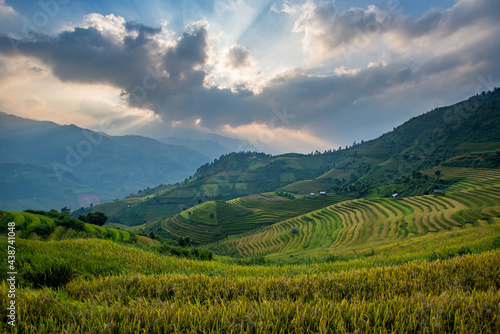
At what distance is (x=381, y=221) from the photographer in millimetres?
48688

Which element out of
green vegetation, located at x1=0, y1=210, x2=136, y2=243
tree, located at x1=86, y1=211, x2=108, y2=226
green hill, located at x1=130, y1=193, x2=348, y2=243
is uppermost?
green vegetation, located at x1=0, y1=210, x2=136, y2=243

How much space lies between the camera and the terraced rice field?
35625mm

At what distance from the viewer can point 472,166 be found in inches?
3536

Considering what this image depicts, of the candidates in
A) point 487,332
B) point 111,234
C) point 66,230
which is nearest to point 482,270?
point 487,332

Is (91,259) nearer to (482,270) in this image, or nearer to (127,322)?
(127,322)

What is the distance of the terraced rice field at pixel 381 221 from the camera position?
3562cm

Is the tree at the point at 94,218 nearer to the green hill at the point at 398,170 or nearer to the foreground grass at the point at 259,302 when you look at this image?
the foreground grass at the point at 259,302

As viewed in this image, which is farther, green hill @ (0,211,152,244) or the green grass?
the green grass

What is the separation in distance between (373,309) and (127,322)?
2.66 m

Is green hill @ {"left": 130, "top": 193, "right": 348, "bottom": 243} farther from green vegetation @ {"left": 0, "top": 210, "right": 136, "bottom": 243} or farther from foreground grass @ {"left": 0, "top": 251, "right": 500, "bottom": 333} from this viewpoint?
foreground grass @ {"left": 0, "top": 251, "right": 500, "bottom": 333}

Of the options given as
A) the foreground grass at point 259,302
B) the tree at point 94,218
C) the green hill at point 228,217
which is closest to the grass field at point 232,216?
the green hill at point 228,217

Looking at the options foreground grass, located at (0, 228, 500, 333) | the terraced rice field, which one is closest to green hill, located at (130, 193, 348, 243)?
the terraced rice field

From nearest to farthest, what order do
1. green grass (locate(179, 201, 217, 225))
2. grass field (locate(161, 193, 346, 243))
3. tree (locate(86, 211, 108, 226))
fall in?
tree (locate(86, 211, 108, 226)), grass field (locate(161, 193, 346, 243)), green grass (locate(179, 201, 217, 225))

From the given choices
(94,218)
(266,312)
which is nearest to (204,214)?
(94,218)
